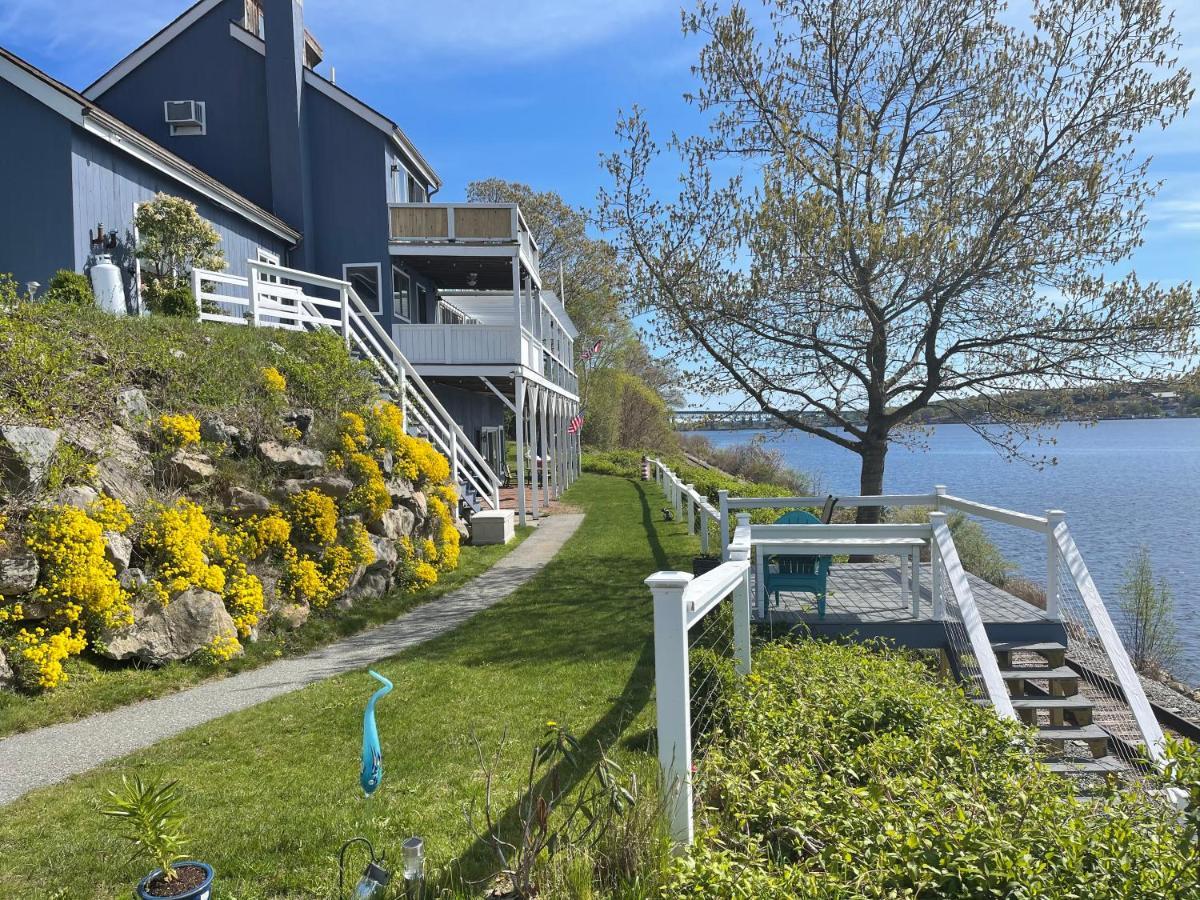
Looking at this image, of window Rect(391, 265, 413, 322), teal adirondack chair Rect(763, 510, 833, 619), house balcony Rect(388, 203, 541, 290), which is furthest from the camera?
window Rect(391, 265, 413, 322)

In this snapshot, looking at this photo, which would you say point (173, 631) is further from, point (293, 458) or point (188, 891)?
point (188, 891)

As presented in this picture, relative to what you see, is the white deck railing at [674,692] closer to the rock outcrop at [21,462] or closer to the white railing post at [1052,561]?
the white railing post at [1052,561]

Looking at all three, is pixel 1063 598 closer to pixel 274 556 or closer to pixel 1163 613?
pixel 1163 613

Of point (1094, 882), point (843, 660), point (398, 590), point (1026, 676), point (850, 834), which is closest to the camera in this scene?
point (1094, 882)

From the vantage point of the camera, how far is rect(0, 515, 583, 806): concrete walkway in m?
4.92

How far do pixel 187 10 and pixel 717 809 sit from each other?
832 inches

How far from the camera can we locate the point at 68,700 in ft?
19.2

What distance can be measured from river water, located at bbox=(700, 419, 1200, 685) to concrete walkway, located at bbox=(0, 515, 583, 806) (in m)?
7.97

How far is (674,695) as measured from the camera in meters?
3.24

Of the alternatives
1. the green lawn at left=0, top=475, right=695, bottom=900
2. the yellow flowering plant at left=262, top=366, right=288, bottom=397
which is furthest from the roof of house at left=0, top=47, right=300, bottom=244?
the green lawn at left=0, top=475, right=695, bottom=900

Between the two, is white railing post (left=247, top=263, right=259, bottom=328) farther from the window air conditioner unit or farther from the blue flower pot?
the blue flower pot

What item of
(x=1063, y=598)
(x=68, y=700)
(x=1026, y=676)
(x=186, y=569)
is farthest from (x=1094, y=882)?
(x=186, y=569)

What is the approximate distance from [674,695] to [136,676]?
5359mm

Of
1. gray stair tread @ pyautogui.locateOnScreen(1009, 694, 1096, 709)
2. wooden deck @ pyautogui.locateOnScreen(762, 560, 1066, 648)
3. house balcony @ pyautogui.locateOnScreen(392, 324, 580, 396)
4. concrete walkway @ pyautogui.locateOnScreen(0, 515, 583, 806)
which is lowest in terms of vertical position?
gray stair tread @ pyautogui.locateOnScreen(1009, 694, 1096, 709)
